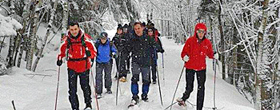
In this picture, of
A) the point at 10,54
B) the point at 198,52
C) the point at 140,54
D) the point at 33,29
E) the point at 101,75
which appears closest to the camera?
the point at 198,52

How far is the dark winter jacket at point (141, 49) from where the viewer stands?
21.3 feet

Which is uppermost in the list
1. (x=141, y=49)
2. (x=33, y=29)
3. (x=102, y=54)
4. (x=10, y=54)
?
(x=33, y=29)

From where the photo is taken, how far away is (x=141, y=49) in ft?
A: 21.4

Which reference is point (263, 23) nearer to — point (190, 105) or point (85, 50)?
point (190, 105)

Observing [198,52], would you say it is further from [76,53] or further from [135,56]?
[76,53]

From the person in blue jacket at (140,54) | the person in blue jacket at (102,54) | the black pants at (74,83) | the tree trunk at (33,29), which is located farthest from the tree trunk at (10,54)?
the person in blue jacket at (140,54)

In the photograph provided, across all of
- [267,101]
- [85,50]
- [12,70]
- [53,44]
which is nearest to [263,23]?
[267,101]

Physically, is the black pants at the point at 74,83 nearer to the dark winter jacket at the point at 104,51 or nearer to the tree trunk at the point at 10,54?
the dark winter jacket at the point at 104,51

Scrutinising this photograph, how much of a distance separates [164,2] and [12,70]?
31001mm

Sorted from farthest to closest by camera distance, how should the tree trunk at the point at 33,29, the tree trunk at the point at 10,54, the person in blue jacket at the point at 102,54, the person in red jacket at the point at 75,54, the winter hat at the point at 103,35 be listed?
the tree trunk at the point at 33,29 → the tree trunk at the point at 10,54 → the person in blue jacket at the point at 102,54 → the winter hat at the point at 103,35 → the person in red jacket at the point at 75,54

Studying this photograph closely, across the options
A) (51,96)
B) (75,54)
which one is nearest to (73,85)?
(75,54)

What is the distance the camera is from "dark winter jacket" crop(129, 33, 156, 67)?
649 cm

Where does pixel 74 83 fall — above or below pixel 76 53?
below

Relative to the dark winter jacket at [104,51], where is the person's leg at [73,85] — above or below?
below
